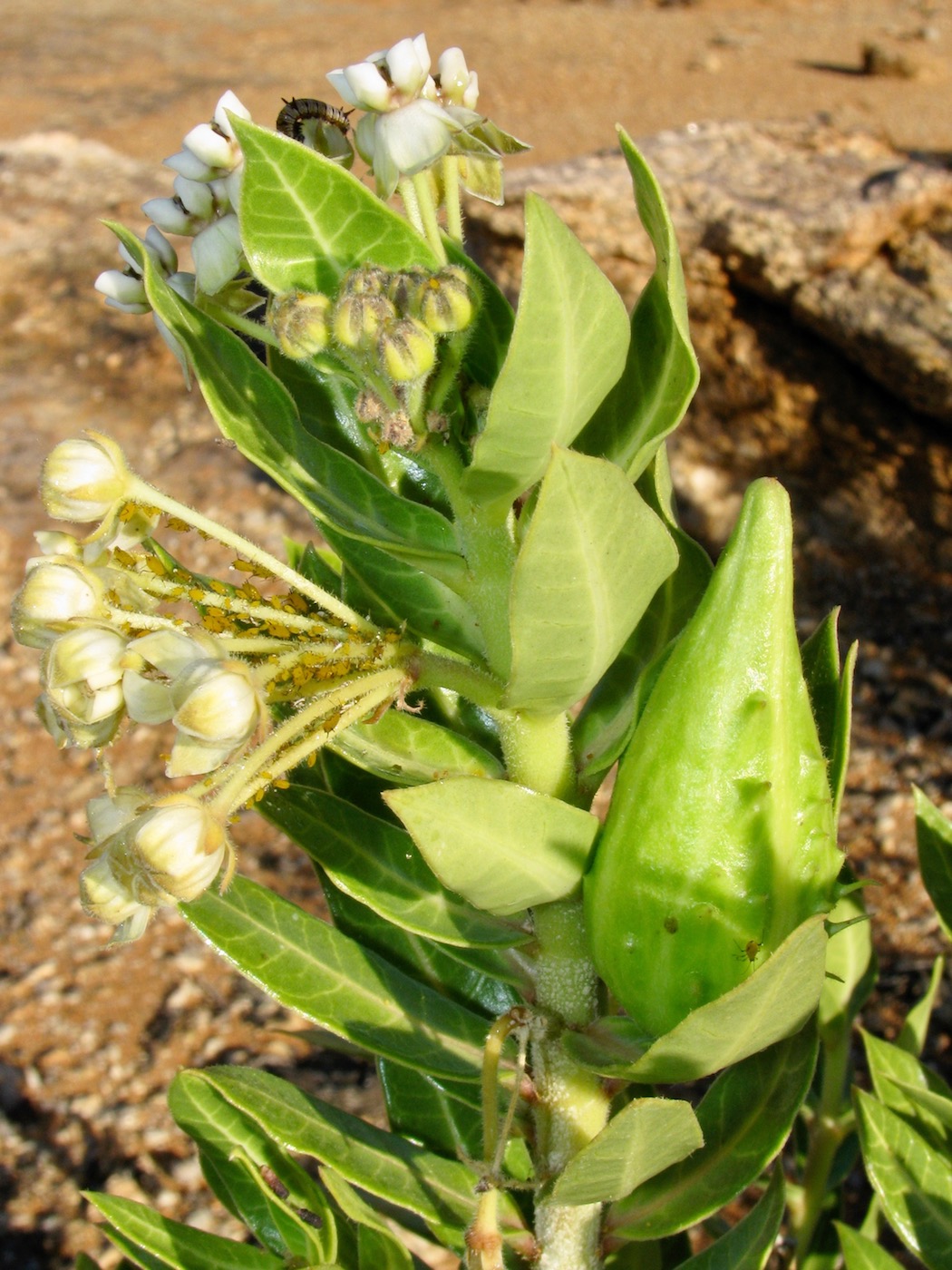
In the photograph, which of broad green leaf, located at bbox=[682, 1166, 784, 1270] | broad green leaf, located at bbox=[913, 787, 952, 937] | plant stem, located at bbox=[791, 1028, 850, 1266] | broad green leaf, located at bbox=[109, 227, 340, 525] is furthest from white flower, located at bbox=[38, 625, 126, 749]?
plant stem, located at bbox=[791, 1028, 850, 1266]

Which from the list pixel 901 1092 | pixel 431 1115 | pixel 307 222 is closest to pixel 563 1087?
pixel 431 1115

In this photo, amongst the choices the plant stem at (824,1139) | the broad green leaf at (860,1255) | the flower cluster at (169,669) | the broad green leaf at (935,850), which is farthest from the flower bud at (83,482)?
the plant stem at (824,1139)

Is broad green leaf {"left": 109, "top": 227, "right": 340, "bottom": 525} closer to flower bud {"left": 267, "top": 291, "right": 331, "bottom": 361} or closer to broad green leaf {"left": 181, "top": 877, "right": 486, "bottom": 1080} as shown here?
flower bud {"left": 267, "top": 291, "right": 331, "bottom": 361}

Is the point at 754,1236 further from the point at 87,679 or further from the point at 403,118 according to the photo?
the point at 403,118

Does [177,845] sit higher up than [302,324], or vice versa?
[302,324]

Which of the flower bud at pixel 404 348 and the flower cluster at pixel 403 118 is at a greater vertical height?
the flower cluster at pixel 403 118

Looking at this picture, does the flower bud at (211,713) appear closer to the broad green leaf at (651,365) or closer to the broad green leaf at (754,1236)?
the broad green leaf at (651,365)
